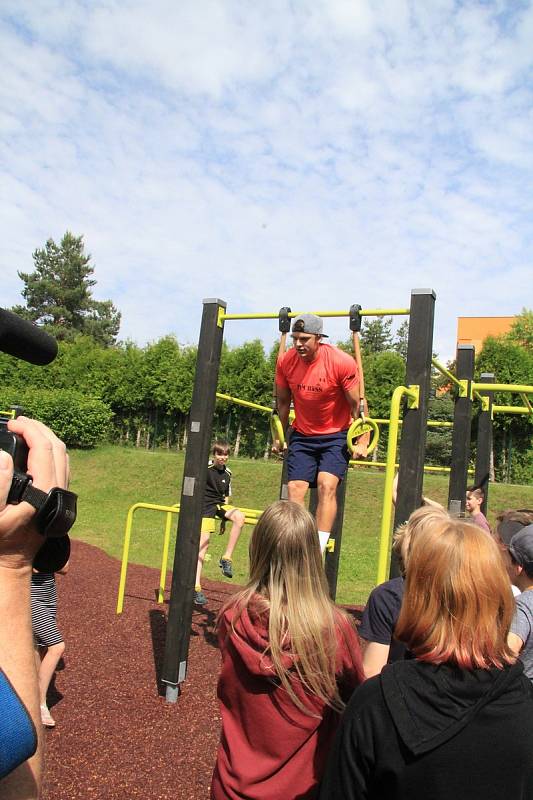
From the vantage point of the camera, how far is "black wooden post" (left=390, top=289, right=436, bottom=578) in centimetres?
318

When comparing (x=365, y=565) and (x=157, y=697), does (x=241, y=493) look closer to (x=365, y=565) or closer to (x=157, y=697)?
(x=365, y=565)

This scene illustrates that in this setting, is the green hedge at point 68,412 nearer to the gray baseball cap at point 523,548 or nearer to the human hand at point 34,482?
the gray baseball cap at point 523,548

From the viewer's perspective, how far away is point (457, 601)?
1.31 meters

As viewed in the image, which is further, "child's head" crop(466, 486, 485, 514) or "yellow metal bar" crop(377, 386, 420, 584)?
"child's head" crop(466, 486, 485, 514)

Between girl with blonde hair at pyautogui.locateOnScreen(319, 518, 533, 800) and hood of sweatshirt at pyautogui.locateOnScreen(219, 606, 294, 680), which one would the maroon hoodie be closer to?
hood of sweatshirt at pyautogui.locateOnScreen(219, 606, 294, 680)

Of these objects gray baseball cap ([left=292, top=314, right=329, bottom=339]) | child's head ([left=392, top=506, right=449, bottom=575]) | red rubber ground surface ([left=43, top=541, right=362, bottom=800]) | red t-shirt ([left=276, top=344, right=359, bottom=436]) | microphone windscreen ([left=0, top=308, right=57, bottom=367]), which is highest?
gray baseball cap ([left=292, top=314, right=329, bottom=339])

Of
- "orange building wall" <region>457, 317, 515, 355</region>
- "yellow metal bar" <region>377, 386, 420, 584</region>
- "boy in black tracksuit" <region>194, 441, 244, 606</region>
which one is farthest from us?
"orange building wall" <region>457, 317, 515, 355</region>


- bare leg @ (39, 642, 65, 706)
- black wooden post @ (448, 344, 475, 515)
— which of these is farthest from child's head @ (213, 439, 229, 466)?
bare leg @ (39, 642, 65, 706)

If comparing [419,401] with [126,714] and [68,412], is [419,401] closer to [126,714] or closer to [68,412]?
[126,714]

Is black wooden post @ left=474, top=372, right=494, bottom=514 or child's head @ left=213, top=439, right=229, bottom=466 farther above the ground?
black wooden post @ left=474, top=372, right=494, bottom=514

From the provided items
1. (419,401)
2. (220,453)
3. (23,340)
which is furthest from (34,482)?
(220,453)

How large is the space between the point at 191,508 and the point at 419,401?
1.59 metres

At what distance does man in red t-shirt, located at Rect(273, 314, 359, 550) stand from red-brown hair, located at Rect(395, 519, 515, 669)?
2.37 metres

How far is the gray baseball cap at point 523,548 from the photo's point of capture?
232 cm
